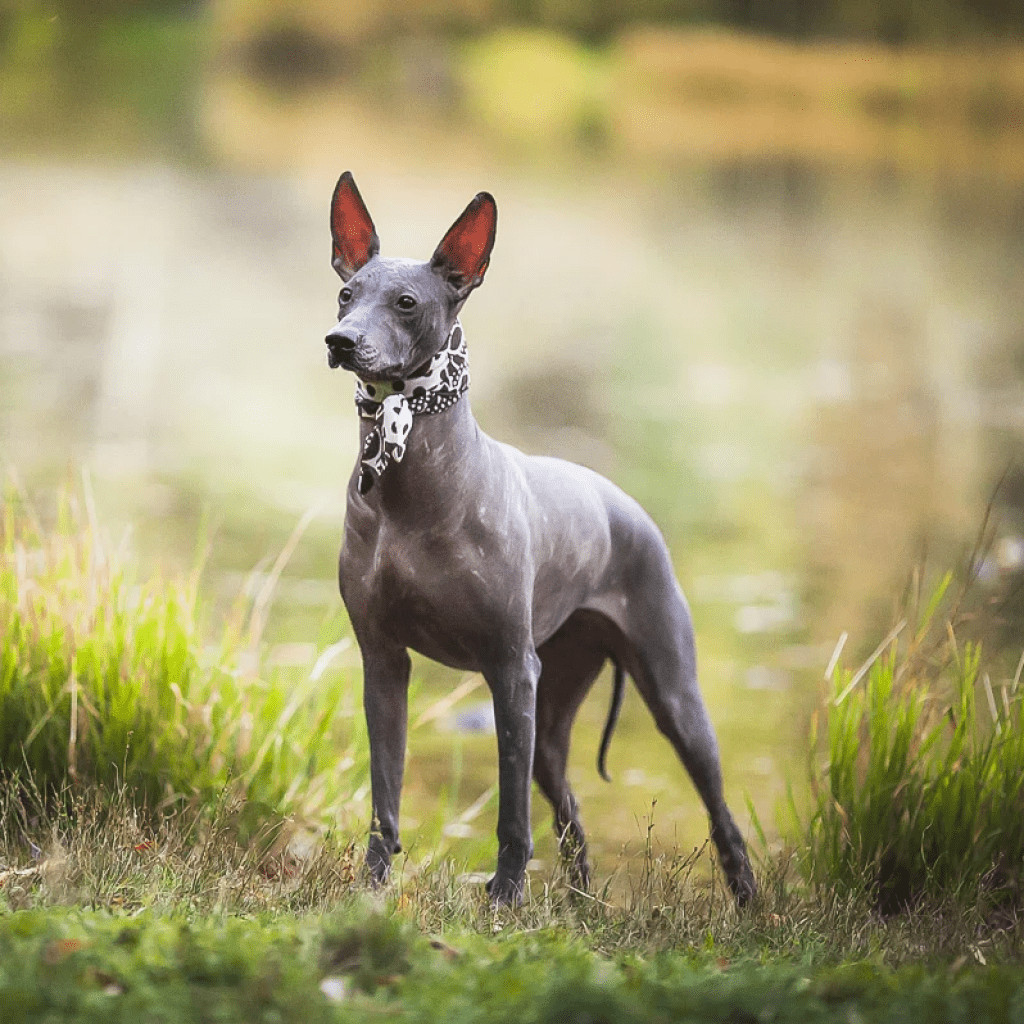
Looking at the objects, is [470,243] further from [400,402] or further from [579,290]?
[579,290]

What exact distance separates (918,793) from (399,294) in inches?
85.9

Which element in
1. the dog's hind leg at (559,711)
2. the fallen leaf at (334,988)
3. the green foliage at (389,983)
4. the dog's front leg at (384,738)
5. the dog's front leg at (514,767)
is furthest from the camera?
the dog's hind leg at (559,711)

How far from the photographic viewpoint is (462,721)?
24.9ft

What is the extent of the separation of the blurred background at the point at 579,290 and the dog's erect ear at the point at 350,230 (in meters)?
3.55

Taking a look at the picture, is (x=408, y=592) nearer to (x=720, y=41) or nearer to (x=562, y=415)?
(x=562, y=415)

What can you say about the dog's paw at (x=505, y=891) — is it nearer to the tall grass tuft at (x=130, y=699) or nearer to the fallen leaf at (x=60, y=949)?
the tall grass tuft at (x=130, y=699)

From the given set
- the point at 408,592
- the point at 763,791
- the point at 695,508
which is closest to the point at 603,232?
the point at 695,508

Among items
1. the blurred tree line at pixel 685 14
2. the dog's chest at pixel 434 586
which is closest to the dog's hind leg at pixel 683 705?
the dog's chest at pixel 434 586

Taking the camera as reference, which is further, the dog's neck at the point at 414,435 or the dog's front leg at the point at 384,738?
the dog's front leg at the point at 384,738

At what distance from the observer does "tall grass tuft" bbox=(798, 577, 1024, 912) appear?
178 inches

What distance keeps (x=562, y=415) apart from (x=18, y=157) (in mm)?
13574

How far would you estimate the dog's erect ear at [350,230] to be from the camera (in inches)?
148

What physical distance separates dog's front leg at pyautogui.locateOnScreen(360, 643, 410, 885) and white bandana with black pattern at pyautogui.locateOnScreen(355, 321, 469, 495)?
1.43 feet

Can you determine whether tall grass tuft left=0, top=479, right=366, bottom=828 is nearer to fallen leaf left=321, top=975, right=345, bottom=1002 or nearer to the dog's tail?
the dog's tail
